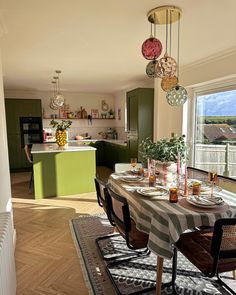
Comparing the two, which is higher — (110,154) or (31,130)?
(31,130)

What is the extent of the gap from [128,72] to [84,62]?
1.13 meters

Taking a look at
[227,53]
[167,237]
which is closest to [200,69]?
[227,53]

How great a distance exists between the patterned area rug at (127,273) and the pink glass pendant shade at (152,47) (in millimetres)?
2018

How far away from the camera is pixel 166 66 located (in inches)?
81.7

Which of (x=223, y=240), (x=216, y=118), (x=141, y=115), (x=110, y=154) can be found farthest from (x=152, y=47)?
(x=110, y=154)

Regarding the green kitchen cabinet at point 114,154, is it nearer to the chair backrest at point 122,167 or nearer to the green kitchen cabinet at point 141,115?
the green kitchen cabinet at point 141,115

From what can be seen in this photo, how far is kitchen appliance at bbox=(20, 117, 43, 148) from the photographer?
654cm

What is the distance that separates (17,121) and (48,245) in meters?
4.69

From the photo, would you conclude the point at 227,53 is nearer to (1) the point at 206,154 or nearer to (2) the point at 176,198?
(1) the point at 206,154

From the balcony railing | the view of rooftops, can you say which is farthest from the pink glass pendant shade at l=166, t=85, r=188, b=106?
the balcony railing

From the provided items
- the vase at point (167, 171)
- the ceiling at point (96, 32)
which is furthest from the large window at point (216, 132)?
the vase at point (167, 171)

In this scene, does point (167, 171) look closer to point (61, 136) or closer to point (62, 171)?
point (62, 171)

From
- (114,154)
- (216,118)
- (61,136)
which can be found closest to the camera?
(216,118)

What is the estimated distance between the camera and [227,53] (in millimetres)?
3096
